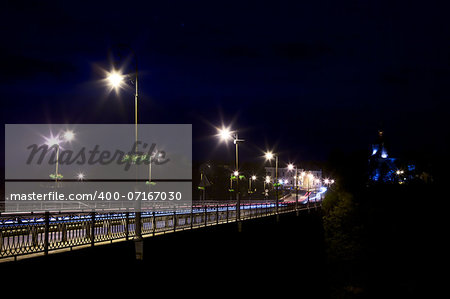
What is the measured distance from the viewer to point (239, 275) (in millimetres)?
37156

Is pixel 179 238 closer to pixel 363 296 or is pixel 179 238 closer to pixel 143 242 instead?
pixel 143 242

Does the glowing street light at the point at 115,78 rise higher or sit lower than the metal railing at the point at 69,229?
higher

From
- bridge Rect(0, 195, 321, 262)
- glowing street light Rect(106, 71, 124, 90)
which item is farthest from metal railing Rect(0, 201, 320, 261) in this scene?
glowing street light Rect(106, 71, 124, 90)

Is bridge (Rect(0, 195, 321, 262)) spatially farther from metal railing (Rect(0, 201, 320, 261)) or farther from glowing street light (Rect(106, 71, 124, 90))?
glowing street light (Rect(106, 71, 124, 90))

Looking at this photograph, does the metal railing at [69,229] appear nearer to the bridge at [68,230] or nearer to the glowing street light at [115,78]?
the bridge at [68,230]

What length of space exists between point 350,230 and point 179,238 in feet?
138

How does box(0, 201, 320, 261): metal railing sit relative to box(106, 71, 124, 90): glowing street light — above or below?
below

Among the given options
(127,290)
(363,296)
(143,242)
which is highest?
(143,242)

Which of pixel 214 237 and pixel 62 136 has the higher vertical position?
pixel 62 136

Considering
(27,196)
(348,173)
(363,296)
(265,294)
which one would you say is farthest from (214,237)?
(348,173)

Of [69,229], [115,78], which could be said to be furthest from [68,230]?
[115,78]

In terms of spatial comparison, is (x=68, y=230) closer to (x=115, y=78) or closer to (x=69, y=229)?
(x=69, y=229)

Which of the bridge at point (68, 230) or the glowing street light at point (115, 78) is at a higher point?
the glowing street light at point (115, 78)

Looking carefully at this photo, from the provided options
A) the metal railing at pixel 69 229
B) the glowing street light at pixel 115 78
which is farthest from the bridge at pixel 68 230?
the glowing street light at pixel 115 78
